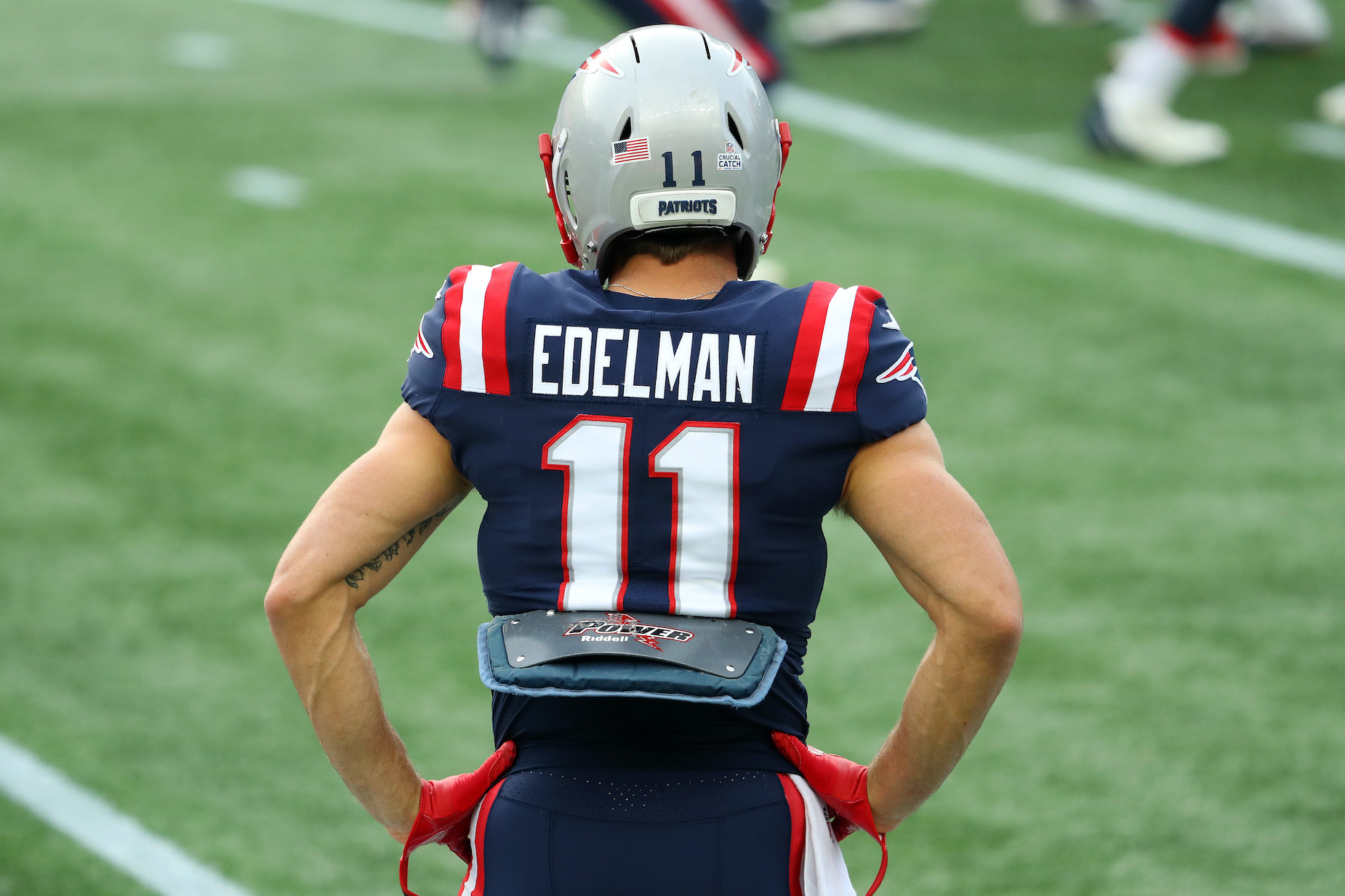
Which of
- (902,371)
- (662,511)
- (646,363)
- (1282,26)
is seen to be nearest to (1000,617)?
(902,371)

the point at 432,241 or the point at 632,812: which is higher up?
the point at 632,812

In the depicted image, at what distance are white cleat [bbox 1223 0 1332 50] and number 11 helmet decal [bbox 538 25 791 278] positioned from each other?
9733mm

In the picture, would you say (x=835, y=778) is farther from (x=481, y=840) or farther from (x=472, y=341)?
(x=472, y=341)

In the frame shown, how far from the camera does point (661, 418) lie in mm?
2064

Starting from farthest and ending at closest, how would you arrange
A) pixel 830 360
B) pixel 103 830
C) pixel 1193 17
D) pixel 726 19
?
pixel 1193 17 → pixel 726 19 → pixel 103 830 → pixel 830 360

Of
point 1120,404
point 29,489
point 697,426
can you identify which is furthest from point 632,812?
point 1120,404

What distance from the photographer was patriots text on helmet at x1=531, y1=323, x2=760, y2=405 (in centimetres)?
205

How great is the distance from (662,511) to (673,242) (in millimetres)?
410

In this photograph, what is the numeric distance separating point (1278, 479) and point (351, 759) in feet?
15.0

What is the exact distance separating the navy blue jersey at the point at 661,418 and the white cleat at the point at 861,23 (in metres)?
9.96

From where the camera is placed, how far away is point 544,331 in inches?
81.6

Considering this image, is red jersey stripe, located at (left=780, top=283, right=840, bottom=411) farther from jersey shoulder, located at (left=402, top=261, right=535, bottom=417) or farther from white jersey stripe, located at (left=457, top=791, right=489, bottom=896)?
white jersey stripe, located at (left=457, top=791, right=489, bottom=896)

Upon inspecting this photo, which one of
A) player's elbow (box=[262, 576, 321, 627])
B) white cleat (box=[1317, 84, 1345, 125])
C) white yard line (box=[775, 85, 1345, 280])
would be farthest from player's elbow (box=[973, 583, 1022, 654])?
white cleat (box=[1317, 84, 1345, 125])

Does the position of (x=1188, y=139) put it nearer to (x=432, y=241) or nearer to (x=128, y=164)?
(x=432, y=241)
